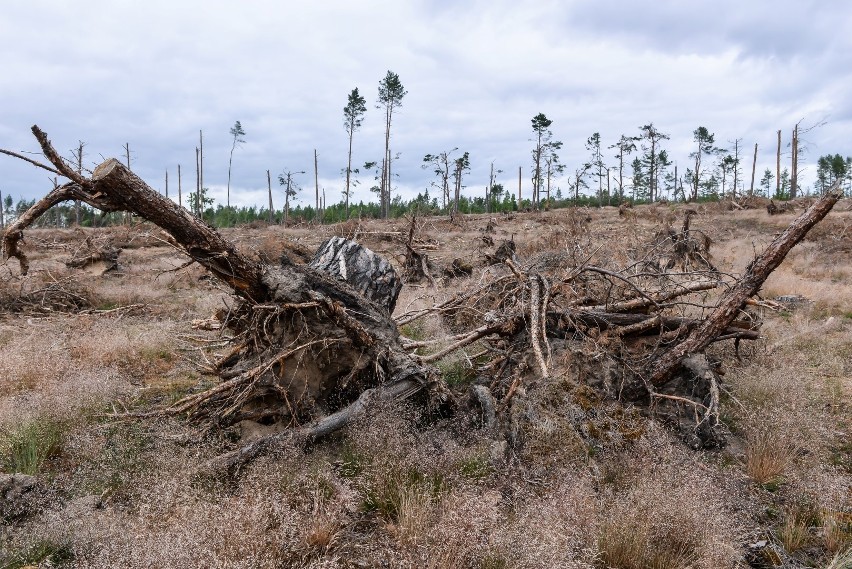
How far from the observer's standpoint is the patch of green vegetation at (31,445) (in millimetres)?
3826

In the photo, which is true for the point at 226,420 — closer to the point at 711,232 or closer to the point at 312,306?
the point at 312,306

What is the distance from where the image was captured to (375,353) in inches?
182

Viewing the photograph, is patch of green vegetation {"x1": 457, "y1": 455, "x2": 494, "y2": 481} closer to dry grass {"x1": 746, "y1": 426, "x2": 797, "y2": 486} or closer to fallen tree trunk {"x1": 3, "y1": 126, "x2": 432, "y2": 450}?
fallen tree trunk {"x1": 3, "y1": 126, "x2": 432, "y2": 450}

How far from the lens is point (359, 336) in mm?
4434

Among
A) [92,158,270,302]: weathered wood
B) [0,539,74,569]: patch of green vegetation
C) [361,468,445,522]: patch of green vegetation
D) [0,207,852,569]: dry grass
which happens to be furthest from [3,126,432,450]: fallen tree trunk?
[0,539,74,569]: patch of green vegetation

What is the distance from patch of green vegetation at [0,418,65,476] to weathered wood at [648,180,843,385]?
16.4ft

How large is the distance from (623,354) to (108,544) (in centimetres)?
434

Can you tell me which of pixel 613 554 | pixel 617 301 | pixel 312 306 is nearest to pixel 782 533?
pixel 613 554

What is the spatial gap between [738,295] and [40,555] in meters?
5.53

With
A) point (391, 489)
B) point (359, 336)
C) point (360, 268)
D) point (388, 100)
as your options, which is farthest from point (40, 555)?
point (388, 100)

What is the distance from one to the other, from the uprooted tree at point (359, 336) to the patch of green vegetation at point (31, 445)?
0.91 metres

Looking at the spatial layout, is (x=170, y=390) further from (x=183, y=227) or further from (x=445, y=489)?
(x=445, y=489)

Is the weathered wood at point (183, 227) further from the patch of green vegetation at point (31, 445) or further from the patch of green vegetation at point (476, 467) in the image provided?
the patch of green vegetation at point (476, 467)

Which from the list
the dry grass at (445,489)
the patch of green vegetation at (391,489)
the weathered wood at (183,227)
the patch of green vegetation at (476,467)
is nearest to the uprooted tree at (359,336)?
the weathered wood at (183,227)
